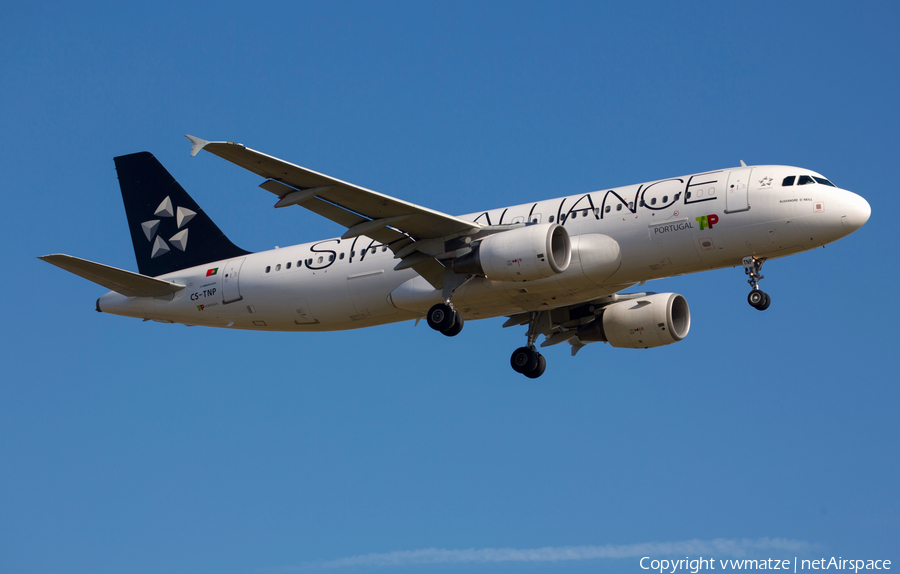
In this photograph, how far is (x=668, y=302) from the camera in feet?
114

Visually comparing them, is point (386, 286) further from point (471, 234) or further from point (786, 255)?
point (786, 255)

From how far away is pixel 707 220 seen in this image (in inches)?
1129

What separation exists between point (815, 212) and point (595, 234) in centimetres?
623

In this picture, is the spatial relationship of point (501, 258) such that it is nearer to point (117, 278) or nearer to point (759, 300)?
point (759, 300)

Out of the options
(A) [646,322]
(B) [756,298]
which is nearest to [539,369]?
(A) [646,322]

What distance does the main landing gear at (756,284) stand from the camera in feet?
95.5

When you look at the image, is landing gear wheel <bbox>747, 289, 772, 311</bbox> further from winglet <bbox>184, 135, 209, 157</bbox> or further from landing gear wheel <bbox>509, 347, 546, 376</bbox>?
winglet <bbox>184, 135, 209, 157</bbox>

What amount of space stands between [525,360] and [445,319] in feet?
19.4

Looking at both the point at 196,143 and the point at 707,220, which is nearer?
the point at 196,143

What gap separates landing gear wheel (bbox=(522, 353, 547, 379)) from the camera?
35.8 metres

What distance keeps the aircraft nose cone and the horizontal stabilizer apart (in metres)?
22.4

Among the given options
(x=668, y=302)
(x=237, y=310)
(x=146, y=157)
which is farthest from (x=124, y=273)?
(x=668, y=302)

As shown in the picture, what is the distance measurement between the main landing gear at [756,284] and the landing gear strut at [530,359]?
8.86 meters

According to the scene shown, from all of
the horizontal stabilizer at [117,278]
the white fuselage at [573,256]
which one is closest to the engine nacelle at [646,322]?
the white fuselage at [573,256]
